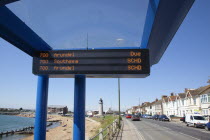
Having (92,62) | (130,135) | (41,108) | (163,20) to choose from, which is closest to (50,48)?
(92,62)

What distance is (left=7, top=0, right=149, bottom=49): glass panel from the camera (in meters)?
4.74

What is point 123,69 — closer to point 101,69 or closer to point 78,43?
point 101,69

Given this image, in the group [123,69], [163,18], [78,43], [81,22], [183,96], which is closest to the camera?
[163,18]

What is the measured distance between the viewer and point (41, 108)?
6973mm

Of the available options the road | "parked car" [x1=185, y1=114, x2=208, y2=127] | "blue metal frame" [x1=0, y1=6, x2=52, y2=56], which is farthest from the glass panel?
"parked car" [x1=185, y1=114, x2=208, y2=127]

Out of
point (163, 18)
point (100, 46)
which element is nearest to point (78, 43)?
point (100, 46)

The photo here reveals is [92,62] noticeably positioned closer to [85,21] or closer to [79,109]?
[85,21]

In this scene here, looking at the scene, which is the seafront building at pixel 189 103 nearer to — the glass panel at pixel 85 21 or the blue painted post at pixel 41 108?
the blue painted post at pixel 41 108

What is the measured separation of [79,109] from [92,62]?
2046 millimetres

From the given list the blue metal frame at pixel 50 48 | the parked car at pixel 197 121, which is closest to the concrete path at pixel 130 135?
the blue metal frame at pixel 50 48

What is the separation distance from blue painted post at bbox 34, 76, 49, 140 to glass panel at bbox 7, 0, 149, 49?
139 centimetres

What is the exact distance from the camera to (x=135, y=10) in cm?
499

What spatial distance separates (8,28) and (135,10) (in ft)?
9.90

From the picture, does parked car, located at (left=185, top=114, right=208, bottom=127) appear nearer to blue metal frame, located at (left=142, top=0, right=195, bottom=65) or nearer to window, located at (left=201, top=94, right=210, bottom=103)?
window, located at (left=201, top=94, right=210, bottom=103)
